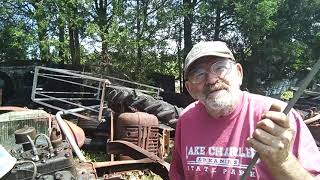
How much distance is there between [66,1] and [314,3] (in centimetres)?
837

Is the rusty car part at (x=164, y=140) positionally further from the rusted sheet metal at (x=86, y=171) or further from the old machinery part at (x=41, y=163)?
the old machinery part at (x=41, y=163)

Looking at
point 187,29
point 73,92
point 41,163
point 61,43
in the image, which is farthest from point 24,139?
point 187,29

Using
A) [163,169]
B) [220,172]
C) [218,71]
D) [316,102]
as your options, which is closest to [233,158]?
[220,172]

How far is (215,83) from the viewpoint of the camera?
2.19 meters

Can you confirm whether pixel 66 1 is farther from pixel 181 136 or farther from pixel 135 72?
pixel 181 136

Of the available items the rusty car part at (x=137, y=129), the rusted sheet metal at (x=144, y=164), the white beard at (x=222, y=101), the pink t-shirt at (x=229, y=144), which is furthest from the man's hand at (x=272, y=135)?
the rusty car part at (x=137, y=129)

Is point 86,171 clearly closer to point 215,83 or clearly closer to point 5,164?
point 5,164

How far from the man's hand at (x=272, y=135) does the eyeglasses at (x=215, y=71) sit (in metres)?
0.65

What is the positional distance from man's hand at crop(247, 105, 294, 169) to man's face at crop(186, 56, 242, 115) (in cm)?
57

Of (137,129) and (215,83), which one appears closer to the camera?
(215,83)

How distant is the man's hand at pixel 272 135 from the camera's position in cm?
154

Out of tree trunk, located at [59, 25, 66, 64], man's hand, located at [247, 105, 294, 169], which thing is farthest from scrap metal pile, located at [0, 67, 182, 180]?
tree trunk, located at [59, 25, 66, 64]

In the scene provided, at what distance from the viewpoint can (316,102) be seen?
28.5 ft

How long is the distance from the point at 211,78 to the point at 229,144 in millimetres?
329
